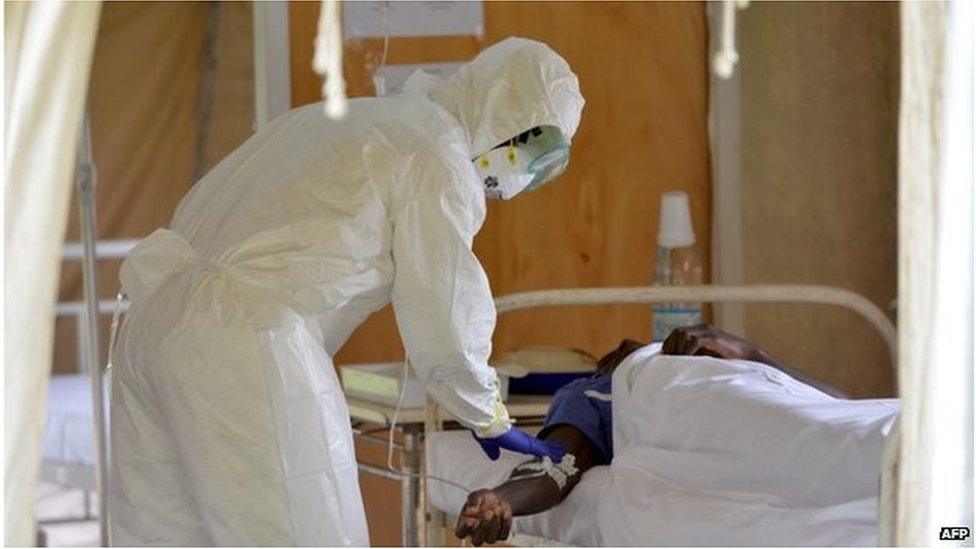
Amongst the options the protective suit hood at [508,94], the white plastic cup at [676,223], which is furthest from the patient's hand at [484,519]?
the white plastic cup at [676,223]

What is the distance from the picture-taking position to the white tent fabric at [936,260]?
1.84 meters

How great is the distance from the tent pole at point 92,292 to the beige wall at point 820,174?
164 cm

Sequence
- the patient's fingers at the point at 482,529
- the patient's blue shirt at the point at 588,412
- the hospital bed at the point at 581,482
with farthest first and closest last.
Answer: the patient's blue shirt at the point at 588,412 < the hospital bed at the point at 581,482 < the patient's fingers at the point at 482,529

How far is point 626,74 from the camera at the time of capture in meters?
4.45

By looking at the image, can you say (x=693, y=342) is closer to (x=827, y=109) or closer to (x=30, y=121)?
(x=827, y=109)

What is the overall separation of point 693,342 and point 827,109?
54.8 inches

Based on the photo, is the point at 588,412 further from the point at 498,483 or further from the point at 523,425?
the point at 523,425

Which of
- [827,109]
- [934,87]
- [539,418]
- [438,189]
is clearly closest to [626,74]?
[827,109]

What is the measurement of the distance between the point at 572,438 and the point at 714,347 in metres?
0.34

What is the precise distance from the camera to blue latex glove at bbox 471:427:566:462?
2861mm

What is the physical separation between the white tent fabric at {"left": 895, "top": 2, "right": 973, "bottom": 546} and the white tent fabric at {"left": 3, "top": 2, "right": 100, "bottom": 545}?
87cm

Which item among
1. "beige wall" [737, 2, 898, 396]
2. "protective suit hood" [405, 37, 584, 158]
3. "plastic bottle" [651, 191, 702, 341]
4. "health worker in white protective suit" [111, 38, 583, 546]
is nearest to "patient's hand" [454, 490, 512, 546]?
"health worker in white protective suit" [111, 38, 583, 546]

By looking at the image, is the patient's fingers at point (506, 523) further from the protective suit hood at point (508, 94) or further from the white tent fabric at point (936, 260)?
the white tent fabric at point (936, 260)

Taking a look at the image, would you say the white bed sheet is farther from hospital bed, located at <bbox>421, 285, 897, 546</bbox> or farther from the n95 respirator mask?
the n95 respirator mask
